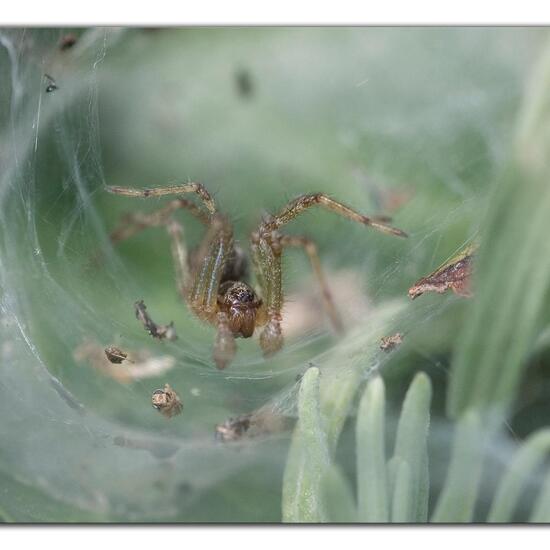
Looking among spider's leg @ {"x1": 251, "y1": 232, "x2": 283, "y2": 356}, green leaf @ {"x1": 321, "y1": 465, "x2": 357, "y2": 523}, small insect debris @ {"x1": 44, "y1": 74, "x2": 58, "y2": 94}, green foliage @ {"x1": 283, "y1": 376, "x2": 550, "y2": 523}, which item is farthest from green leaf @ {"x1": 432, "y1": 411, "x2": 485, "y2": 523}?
small insect debris @ {"x1": 44, "y1": 74, "x2": 58, "y2": 94}

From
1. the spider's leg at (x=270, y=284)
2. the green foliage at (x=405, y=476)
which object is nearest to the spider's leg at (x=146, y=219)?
the spider's leg at (x=270, y=284)

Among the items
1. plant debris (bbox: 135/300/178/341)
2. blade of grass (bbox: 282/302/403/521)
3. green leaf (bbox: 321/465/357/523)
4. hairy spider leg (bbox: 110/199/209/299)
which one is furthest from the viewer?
hairy spider leg (bbox: 110/199/209/299)

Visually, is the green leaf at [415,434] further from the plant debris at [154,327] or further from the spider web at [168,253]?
the plant debris at [154,327]

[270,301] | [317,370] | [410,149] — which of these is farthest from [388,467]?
[410,149]

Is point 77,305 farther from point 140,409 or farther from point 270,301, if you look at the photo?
point 270,301

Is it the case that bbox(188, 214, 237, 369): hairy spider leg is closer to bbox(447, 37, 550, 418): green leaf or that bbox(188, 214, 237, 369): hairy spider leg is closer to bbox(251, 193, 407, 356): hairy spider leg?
bbox(251, 193, 407, 356): hairy spider leg
